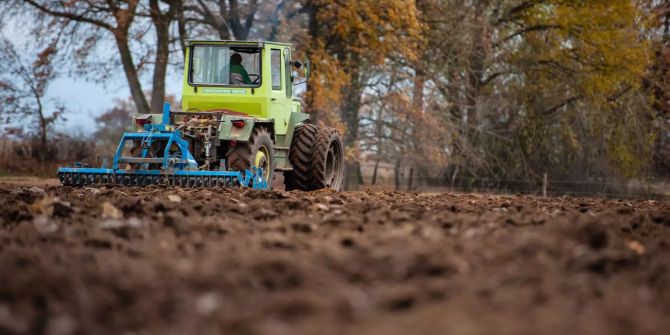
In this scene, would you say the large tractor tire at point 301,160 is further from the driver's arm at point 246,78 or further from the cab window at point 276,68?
the driver's arm at point 246,78

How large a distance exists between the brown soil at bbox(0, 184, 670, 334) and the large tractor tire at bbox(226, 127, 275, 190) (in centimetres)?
706

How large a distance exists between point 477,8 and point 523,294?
25.4 metres

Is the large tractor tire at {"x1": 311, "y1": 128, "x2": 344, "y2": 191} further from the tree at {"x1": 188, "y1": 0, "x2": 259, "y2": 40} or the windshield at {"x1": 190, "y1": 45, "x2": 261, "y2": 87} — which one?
the tree at {"x1": 188, "y1": 0, "x2": 259, "y2": 40}

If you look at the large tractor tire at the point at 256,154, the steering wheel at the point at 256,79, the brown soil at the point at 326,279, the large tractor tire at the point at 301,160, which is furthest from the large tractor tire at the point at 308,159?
the brown soil at the point at 326,279

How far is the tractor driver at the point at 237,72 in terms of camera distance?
1466 centimetres

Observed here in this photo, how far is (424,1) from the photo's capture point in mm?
A: 28406

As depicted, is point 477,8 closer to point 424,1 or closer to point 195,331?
point 424,1

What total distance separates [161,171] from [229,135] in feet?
3.46

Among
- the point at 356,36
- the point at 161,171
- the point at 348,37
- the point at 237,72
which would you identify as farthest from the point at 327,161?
the point at 348,37

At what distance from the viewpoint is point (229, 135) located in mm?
13453

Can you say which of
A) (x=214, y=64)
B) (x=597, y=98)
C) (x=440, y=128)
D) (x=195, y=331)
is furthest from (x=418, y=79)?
(x=195, y=331)

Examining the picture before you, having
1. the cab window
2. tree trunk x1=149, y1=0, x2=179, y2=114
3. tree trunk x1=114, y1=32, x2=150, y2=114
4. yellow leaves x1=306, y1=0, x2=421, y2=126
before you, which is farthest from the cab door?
tree trunk x1=114, y1=32, x2=150, y2=114

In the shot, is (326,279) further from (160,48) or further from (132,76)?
(132,76)

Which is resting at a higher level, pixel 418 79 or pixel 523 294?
pixel 418 79
